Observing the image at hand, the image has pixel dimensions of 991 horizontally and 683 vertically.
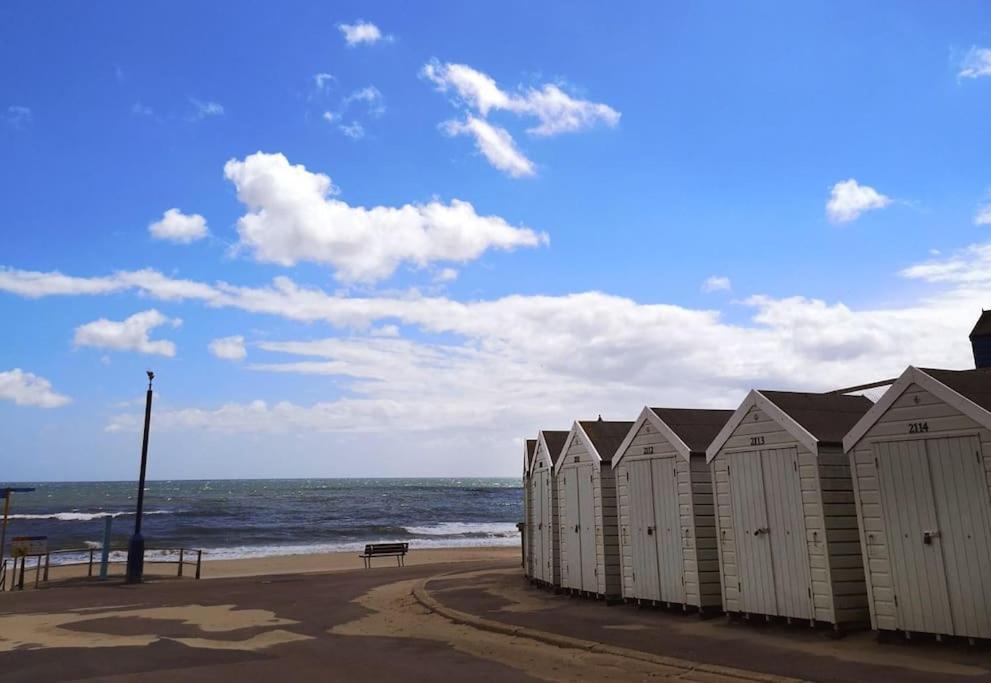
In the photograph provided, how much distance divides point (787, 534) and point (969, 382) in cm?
373

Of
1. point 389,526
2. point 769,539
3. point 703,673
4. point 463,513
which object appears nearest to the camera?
point 703,673

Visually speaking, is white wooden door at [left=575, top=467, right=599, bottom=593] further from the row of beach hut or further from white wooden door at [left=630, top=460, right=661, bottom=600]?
white wooden door at [left=630, top=460, right=661, bottom=600]

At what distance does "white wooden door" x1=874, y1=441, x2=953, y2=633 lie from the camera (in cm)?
973

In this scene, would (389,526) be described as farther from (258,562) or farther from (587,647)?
(587,647)

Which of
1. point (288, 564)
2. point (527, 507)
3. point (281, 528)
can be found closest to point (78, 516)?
point (281, 528)

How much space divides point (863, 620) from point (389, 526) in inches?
1958

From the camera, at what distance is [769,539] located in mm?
12023

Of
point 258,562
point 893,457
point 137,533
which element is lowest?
point 258,562

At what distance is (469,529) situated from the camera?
5919cm

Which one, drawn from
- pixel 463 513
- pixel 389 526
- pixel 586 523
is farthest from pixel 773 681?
pixel 463 513

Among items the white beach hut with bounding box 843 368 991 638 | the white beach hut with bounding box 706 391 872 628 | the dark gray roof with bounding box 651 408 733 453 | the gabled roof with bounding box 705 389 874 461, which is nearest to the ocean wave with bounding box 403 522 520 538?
the dark gray roof with bounding box 651 408 733 453

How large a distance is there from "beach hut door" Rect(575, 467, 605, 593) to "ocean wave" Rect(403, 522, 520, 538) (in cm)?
3651

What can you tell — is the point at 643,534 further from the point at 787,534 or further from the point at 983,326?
the point at 983,326

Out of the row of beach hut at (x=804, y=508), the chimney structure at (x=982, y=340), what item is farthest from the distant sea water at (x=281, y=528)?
the chimney structure at (x=982, y=340)
